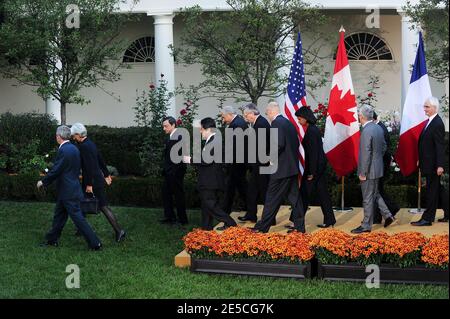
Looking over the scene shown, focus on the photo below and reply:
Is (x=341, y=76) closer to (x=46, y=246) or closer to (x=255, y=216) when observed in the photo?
(x=255, y=216)

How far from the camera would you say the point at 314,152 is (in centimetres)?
1215

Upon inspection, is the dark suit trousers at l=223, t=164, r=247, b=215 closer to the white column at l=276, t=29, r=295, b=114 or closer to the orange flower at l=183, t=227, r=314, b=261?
the orange flower at l=183, t=227, r=314, b=261

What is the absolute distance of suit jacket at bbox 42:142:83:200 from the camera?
37.3 feet

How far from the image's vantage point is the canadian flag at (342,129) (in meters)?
13.1

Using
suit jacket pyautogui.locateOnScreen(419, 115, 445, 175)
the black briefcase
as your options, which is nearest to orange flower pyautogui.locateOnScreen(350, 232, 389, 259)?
suit jacket pyautogui.locateOnScreen(419, 115, 445, 175)

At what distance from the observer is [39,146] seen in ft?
60.7

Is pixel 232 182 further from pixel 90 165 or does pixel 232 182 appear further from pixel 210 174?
pixel 90 165

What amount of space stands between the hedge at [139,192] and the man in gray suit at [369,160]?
10.4 ft

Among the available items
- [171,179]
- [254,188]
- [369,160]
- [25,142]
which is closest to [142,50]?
[25,142]

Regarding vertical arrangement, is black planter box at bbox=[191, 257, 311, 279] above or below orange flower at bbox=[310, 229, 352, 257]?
below

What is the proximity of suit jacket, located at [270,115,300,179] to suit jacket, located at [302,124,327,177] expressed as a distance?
875 mm

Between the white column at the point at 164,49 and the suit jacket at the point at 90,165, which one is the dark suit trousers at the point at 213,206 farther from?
the white column at the point at 164,49

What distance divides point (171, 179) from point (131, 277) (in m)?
3.47
